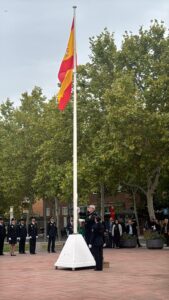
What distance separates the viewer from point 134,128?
107ft

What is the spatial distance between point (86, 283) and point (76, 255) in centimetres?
344

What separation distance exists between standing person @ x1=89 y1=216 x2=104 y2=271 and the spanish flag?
4500 mm

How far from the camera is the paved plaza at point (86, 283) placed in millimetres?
11297

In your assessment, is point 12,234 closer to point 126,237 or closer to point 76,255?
point 126,237

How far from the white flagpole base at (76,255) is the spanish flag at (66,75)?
15.7ft

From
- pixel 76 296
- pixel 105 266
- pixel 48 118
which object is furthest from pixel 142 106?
pixel 76 296

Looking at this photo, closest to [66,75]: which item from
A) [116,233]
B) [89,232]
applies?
[89,232]

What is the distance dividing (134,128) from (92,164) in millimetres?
4406

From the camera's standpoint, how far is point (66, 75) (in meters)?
18.4

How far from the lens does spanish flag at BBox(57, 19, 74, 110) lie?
715 inches

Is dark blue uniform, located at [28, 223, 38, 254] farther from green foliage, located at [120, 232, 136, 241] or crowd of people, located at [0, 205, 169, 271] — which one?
green foliage, located at [120, 232, 136, 241]

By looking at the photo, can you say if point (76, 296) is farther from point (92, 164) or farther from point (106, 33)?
point (106, 33)

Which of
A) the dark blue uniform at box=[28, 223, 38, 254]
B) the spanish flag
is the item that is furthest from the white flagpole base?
the dark blue uniform at box=[28, 223, 38, 254]

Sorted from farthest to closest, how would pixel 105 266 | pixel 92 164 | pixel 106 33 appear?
pixel 106 33
pixel 92 164
pixel 105 266
